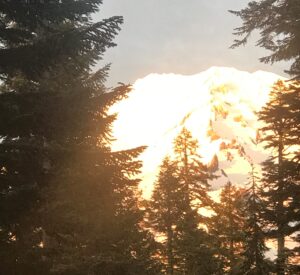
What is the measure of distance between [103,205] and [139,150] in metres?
2.19

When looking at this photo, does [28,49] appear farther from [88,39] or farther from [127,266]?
[127,266]

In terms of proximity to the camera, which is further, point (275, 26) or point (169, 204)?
point (169, 204)

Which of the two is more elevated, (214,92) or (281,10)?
(214,92)

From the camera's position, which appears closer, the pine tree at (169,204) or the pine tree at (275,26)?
the pine tree at (275,26)

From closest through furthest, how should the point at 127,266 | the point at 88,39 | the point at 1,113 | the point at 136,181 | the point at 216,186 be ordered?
the point at 1,113
the point at 88,39
the point at 127,266
the point at 136,181
the point at 216,186

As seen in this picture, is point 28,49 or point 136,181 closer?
point 28,49

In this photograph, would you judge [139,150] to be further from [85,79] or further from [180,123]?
[180,123]

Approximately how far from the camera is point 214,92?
176250mm

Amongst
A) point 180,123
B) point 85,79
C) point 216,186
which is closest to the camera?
point 85,79

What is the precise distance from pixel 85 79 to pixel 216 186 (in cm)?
11597

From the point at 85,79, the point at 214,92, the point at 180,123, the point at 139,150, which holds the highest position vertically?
the point at 214,92

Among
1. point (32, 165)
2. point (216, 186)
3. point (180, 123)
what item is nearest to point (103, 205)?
point (32, 165)

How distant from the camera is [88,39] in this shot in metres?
8.50

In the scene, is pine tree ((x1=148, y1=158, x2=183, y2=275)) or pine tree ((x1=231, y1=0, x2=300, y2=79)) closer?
pine tree ((x1=231, y1=0, x2=300, y2=79))
